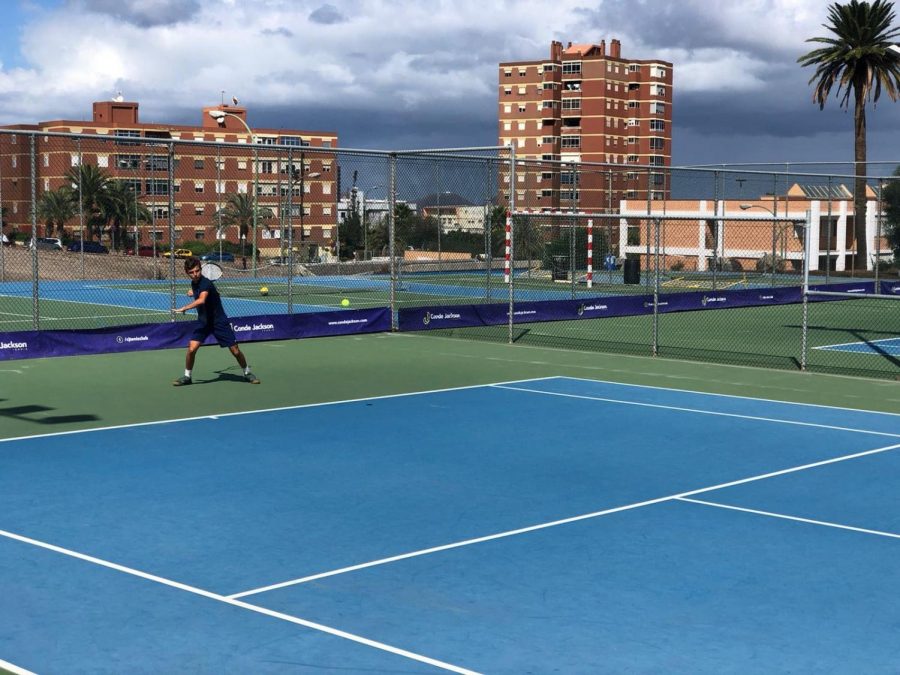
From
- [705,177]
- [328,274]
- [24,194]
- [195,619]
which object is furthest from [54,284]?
[24,194]

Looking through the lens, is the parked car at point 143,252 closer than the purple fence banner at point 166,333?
No

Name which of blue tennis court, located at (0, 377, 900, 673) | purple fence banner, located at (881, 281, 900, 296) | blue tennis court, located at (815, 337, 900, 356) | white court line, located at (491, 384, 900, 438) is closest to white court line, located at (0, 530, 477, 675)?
blue tennis court, located at (0, 377, 900, 673)

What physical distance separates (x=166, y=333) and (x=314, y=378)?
16.3 ft

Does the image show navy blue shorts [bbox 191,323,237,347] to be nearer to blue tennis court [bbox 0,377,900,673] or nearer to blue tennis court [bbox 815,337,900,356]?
blue tennis court [bbox 0,377,900,673]

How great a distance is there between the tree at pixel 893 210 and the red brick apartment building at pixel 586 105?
9467cm

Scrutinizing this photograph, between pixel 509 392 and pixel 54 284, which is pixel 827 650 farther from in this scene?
pixel 54 284

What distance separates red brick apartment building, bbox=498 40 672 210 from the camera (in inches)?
5743

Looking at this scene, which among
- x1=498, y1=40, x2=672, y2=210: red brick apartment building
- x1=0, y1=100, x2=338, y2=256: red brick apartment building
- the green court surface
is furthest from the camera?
x1=498, y1=40, x2=672, y2=210: red brick apartment building

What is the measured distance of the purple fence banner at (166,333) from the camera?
812 inches

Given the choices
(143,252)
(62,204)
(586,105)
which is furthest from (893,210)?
(586,105)

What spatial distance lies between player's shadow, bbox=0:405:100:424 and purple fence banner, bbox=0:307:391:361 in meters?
5.12

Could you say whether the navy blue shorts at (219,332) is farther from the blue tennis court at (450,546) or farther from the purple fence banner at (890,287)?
the purple fence banner at (890,287)

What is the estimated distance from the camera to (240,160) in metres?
104

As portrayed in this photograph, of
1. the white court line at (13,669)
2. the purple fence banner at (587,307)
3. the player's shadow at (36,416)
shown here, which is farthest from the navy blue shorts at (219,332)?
the white court line at (13,669)
